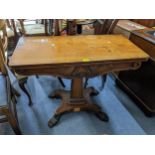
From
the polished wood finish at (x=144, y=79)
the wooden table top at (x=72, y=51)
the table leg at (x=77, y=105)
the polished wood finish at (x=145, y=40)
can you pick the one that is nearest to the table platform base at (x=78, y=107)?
the table leg at (x=77, y=105)

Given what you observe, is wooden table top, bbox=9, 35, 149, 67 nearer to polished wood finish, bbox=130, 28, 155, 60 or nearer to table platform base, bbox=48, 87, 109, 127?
polished wood finish, bbox=130, 28, 155, 60

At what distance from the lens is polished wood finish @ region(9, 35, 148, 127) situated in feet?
4.18

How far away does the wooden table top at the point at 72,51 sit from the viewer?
1.29 m

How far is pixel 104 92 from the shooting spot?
2258 mm

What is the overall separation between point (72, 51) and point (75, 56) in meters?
0.10

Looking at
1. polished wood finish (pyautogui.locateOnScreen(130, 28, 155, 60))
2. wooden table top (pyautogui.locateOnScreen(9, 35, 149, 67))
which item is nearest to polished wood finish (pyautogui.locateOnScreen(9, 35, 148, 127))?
wooden table top (pyautogui.locateOnScreen(9, 35, 149, 67))

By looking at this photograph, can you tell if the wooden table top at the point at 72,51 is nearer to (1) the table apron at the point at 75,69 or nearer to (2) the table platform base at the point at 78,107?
(1) the table apron at the point at 75,69

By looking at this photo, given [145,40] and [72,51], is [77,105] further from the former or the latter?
[145,40]

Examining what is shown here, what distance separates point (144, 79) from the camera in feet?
6.40

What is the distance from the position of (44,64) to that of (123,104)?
1.23 meters

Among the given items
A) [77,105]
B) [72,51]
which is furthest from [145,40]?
[77,105]
